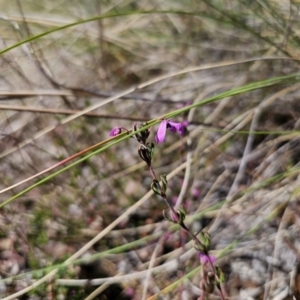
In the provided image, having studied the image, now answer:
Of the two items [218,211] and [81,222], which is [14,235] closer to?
[81,222]

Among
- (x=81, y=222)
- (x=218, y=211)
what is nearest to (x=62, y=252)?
(x=81, y=222)

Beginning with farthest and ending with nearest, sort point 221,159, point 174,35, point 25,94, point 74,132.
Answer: point 174,35
point 74,132
point 221,159
point 25,94

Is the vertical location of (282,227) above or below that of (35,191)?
below

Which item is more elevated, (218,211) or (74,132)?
(74,132)

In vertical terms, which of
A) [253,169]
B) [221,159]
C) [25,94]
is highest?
[25,94]

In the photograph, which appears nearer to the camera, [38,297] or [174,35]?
[38,297]

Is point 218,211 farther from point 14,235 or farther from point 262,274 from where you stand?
point 14,235

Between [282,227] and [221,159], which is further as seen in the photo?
[221,159]

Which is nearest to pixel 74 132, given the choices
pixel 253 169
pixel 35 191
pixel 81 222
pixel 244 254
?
pixel 35 191

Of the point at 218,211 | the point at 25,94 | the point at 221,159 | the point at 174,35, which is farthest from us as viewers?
the point at 174,35
